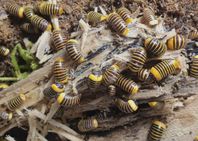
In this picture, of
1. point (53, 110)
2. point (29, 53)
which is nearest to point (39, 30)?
point (29, 53)

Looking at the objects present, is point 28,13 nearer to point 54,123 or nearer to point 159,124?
point 54,123

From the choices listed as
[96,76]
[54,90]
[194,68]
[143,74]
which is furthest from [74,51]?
[194,68]

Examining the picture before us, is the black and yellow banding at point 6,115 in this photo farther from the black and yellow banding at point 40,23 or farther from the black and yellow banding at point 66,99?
the black and yellow banding at point 40,23

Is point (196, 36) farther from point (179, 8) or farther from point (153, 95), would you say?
point (153, 95)

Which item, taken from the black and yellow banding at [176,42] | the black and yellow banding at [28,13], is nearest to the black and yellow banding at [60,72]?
the black and yellow banding at [28,13]

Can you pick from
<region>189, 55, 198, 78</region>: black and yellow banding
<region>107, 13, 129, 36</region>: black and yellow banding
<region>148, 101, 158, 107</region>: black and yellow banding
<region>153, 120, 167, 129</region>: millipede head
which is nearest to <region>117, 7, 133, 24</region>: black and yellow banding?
<region>107, 13, 129, 36</region>: black and yellow banding
